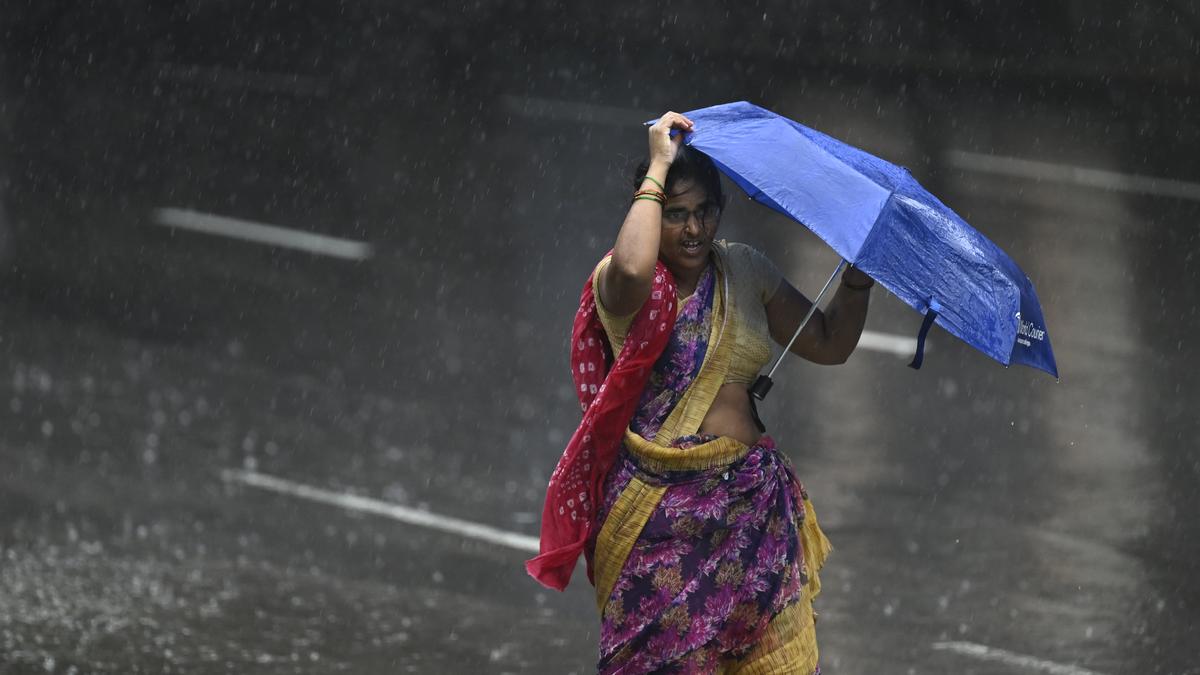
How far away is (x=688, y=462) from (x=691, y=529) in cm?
17

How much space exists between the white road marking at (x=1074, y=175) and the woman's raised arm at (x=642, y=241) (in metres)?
7.47

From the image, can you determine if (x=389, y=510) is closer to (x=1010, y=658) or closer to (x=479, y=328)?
(x=479, y=328)

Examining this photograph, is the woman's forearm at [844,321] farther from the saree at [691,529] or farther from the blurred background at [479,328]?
the blurred background at [479,328]

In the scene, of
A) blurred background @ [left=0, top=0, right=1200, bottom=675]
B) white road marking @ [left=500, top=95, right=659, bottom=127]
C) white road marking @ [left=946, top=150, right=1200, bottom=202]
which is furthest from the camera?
white road marking @ [left=500, top=95, right=659, bottom=127]

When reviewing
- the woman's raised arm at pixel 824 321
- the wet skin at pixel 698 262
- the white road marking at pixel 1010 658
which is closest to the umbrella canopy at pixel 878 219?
the wet skin at pixel 698 262

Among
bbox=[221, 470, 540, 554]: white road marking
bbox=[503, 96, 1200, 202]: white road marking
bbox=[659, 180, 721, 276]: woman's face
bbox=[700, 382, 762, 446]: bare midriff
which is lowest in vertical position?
bbox=[221, 470, 540, 554]: white road marking

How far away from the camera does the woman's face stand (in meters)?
4.48

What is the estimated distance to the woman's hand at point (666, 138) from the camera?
14.5 feet

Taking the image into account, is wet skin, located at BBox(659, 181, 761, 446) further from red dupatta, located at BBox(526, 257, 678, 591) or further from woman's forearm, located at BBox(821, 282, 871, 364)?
woman's forearm, located at BBox(821, 282, 871, 364)

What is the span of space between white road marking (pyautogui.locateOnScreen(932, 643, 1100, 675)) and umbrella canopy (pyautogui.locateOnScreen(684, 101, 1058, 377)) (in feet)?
7.86

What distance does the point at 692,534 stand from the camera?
4.60 meters

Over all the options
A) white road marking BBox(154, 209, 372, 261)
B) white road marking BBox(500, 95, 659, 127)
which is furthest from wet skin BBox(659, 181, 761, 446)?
white road marking BBox(500, 95, 659, 127)

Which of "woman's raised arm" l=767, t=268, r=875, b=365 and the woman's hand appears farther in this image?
"woman's raised arm" l=767, t=268, r=875, b=365

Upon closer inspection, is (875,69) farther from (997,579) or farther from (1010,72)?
(997,579)
